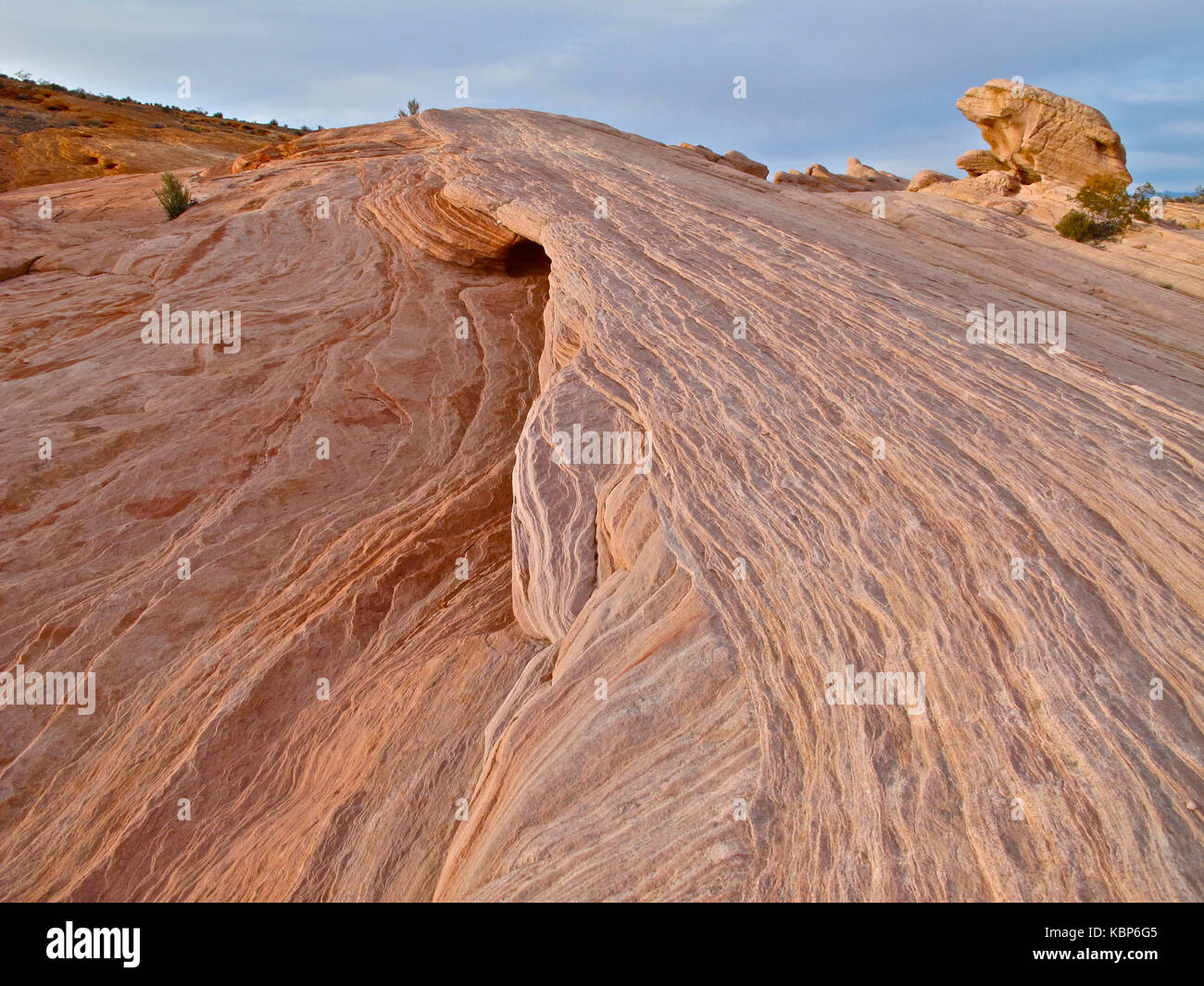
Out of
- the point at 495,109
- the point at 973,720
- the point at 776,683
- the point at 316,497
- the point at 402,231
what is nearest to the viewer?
the point at 973,720

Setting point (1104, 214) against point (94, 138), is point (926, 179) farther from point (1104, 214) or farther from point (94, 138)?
point (94, 138)

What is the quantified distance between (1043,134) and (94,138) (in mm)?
34576

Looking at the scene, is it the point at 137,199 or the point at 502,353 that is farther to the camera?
the point at 137,199

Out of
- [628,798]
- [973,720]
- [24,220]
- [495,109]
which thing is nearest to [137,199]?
[24,220]

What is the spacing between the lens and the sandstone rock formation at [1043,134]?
23484 mm

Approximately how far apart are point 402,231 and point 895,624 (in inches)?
487

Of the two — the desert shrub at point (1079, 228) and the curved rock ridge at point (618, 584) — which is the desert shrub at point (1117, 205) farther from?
the curved rock ridge at point (618, 584)

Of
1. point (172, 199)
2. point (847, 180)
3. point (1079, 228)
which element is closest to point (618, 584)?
point (172, 199)

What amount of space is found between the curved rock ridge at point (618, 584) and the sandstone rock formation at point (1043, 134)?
52.1 ft

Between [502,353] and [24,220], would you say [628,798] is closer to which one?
[502,353]

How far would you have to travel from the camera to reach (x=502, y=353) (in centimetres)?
1131

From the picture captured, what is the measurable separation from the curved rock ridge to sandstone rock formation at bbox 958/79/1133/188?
15889mm

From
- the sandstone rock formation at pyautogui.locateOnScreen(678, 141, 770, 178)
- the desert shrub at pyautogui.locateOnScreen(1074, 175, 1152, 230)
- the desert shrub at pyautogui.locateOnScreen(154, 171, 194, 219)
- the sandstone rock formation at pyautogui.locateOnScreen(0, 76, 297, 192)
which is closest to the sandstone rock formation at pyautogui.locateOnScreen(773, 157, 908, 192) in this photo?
the sandstone rock formation at pyautogui.locateOnScreen(678, 141, 770, 178)

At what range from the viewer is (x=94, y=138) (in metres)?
27.2
